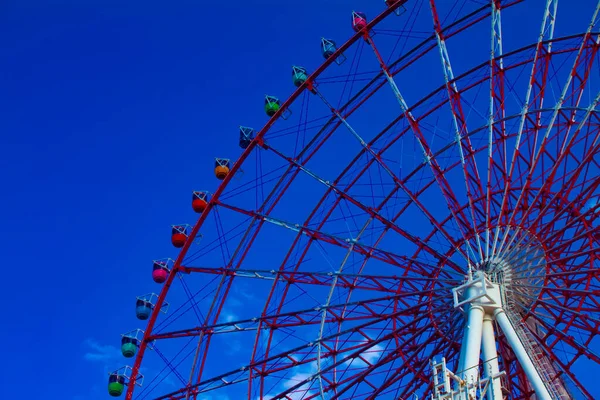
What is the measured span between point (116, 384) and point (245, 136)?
28.7 feet

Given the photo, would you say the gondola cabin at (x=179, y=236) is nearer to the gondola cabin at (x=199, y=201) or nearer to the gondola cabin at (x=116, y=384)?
the gondola cabin at (x=199, y=201)

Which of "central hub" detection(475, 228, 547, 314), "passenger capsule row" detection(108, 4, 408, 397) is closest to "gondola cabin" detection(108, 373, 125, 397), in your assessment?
"passenger capsule row" detection(108, 4, 408, 397)

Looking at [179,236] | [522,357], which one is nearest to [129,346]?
[179,236]

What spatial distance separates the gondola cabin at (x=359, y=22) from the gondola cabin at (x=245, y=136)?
15.3 feet

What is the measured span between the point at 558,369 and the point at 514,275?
2.85 metres

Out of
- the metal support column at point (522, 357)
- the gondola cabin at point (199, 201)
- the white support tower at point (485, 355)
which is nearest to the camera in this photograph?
the white support tower at point (485, 355)

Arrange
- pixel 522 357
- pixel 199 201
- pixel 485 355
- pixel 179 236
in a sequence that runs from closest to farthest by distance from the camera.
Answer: pixel 522 357
pixel 485 355
pixel 179 236
pixel 199 201

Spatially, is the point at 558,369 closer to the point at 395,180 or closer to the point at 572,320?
the point at 572,320

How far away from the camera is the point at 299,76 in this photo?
29.6 metres

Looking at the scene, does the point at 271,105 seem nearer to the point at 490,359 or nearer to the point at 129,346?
the point at 129,346

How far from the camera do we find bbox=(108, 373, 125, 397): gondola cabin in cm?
2836

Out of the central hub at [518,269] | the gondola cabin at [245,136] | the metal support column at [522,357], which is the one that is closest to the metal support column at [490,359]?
the metal support column at [522,357]

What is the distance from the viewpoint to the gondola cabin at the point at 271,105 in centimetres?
2953

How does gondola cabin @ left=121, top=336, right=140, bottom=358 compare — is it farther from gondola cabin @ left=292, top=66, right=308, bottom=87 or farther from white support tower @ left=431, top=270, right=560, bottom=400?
white support tower @ left=431, top=270, right=560, bottom=400
